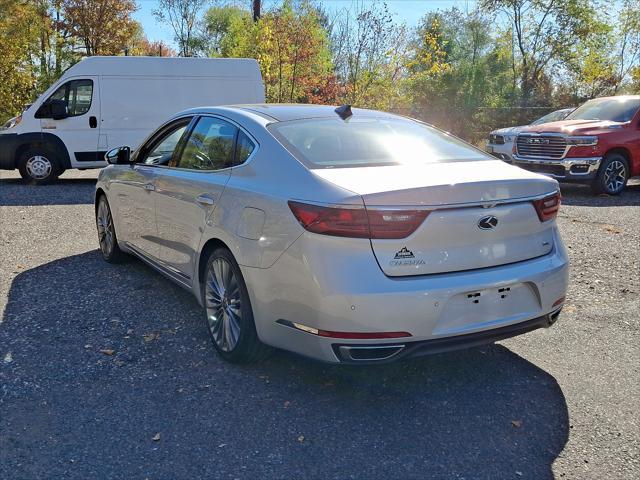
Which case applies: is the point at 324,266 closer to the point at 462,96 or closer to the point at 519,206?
the point at 519,206

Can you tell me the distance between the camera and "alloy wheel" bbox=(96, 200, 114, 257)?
6.19 m

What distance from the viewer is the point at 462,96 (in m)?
26.4

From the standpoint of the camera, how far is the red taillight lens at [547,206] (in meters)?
3.55

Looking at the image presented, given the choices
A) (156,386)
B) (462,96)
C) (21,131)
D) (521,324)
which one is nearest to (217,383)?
(156,386)

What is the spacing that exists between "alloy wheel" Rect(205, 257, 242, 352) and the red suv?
9016 millimetres

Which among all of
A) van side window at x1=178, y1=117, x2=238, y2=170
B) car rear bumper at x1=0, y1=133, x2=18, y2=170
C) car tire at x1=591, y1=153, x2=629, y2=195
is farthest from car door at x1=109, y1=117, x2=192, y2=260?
car tire at x1=591, y1=153, x2=629, y2=195

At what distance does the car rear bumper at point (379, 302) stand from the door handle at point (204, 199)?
0.77m

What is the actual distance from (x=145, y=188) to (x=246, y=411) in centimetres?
242

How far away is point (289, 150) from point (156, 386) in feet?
5.16

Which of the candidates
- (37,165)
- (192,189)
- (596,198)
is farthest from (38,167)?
(596,198)

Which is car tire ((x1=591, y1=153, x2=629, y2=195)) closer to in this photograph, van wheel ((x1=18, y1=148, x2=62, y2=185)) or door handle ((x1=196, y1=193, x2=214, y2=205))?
door handle ((x1=196, y1=193, x2=214, y2=205))

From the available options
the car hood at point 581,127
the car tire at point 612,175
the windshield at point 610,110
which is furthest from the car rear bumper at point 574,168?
the windshield at point 610,110

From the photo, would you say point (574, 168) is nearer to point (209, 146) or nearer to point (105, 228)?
point (105, 228)

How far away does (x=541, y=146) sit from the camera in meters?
11.8
